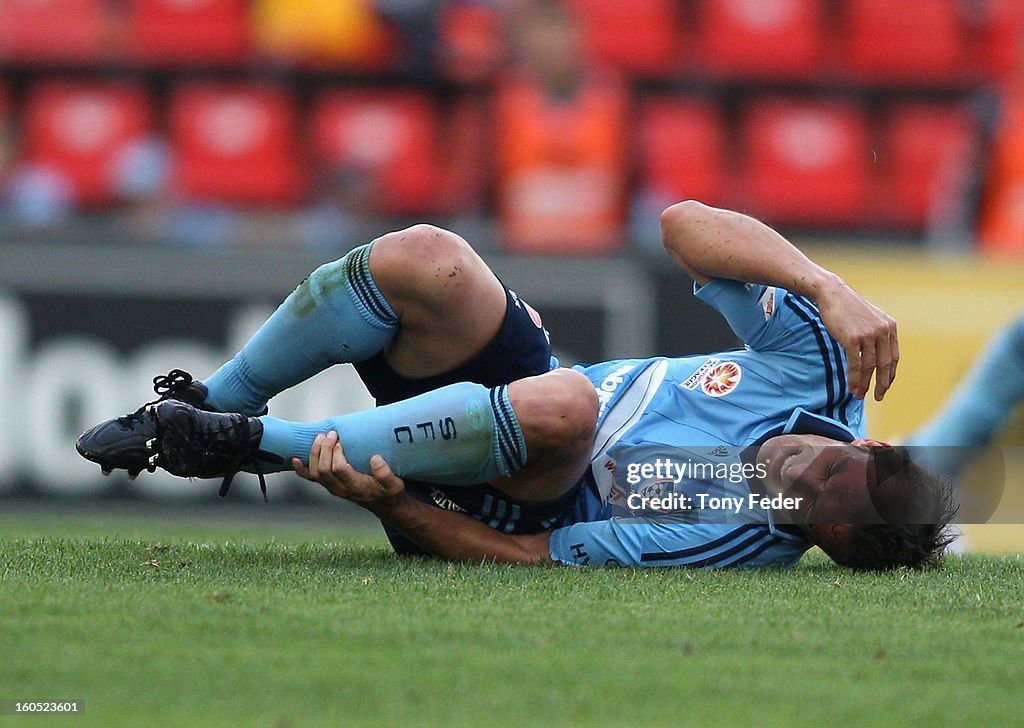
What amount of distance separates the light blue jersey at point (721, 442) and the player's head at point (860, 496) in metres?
0.05

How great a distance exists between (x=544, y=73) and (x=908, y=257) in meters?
2.71

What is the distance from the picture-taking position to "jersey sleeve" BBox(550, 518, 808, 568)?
3.47m

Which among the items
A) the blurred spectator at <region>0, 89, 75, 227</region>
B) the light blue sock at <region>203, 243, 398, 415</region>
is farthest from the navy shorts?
the blurred spectator at <region>0, 89, 75, 227</region>

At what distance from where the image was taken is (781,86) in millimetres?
10086

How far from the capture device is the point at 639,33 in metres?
10.1

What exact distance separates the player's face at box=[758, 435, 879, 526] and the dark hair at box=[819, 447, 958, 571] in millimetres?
33

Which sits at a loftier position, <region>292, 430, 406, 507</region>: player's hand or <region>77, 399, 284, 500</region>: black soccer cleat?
<region>77, 399, 284, 500</region>: black soccer cleat

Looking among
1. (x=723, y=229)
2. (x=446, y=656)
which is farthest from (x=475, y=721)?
(x=723, y=229)

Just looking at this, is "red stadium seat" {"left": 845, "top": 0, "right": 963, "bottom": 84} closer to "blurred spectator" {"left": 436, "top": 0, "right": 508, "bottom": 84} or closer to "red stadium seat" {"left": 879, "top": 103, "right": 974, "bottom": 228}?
"red stadium seat" {"left": 879, "top": 103, "right": 974, "bottom": 228}

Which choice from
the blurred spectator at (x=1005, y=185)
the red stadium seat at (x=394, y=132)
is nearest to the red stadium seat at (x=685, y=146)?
the red stadium seat at (x=394, y=132)

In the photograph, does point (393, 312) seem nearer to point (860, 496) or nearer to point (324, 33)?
point (860, 496)

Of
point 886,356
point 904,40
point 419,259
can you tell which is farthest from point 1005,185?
point 419,259

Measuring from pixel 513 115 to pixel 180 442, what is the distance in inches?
238

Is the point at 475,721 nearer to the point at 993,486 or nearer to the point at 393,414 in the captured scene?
the point at 393,414
